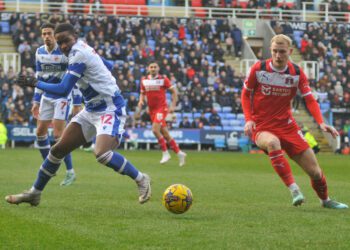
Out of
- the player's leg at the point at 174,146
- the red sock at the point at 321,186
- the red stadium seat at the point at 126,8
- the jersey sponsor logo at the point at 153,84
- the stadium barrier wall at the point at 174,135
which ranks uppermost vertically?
the red stadium seat at the point at 126,8

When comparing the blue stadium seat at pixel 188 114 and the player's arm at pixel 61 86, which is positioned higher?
the player's arm at pixel 61 86

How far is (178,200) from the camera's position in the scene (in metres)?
A: 9.57

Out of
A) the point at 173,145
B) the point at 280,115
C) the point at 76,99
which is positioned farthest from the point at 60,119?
the point at 173,145

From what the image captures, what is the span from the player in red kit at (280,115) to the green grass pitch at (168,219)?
0.44 m

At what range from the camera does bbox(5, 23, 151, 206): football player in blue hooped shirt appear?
9.98 metres

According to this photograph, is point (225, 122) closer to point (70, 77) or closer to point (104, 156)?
point (104, 156)

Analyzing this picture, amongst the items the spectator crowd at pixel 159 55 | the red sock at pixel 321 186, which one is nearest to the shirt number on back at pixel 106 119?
the red sock at pixel 321 186

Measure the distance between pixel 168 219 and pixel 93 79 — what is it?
6.78 feet

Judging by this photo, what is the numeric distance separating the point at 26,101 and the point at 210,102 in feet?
27.4

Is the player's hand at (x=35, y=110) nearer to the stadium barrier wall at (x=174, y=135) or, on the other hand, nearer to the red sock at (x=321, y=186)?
the red sock at (x=321, y=186)

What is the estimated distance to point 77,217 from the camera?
30.3 ft

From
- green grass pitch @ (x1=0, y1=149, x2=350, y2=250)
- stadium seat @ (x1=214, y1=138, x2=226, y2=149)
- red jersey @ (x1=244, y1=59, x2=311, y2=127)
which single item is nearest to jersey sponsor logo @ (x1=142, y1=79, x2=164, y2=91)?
green grass pitch @ (x1=0, y1=149, x2=350, y2=250)

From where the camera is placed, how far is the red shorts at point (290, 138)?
421 inches

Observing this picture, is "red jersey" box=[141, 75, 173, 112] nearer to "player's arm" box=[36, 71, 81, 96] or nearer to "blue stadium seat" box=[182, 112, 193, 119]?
"player's arm" box=[36, 71, 81, 96]
